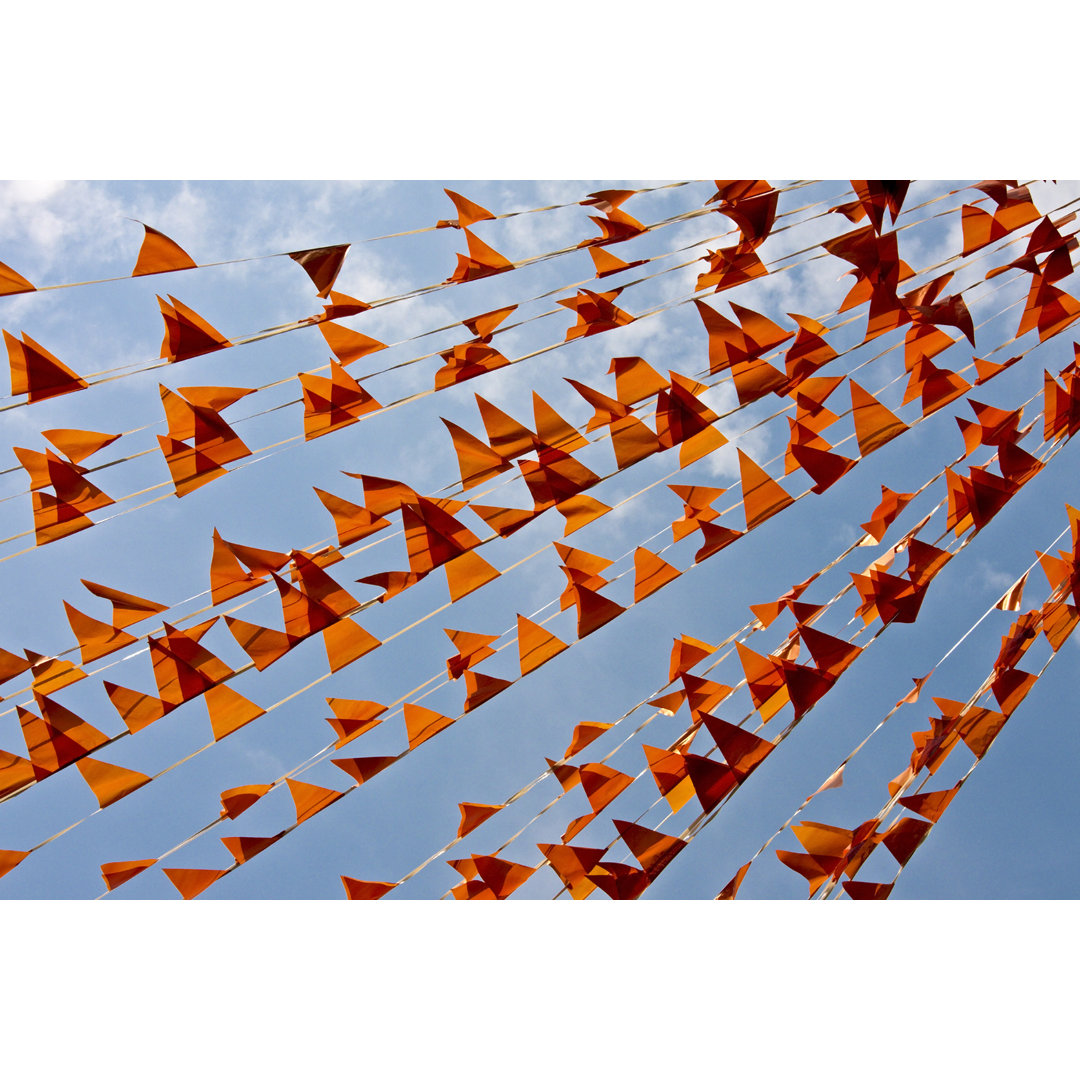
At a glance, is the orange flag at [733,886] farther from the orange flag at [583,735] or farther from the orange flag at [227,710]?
the orange flag at [227,710]

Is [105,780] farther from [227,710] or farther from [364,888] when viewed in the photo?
[364,888]

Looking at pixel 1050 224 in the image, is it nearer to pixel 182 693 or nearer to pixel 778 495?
pixel 778 495

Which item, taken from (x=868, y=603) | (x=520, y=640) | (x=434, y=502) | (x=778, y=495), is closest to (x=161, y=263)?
(x=434, y=502)

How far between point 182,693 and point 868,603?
2.20m

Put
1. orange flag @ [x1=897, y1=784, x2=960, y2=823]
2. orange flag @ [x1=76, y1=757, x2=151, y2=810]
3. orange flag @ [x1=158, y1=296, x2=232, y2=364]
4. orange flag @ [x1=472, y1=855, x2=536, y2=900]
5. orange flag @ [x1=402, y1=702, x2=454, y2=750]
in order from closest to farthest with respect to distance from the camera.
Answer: orange flag @ [x1=158, y1=296, x2=232, y2=364] < orange flag @ [x1=76, y1=757, x2=151, y2=810] < orange flag @ [x1=402, y1=702, x2=454, y2=750] < orange flag @ [x1=472, y1=855, x2=536, y2=900] < orange flag @ [x1=897, y1=784, x2=960, y2=823]

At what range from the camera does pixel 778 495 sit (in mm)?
2754

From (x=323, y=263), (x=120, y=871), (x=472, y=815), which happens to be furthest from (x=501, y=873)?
(x=323, y=263)

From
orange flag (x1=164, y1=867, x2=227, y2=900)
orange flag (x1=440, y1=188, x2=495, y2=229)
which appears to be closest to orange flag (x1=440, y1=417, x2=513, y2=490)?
orange flag (x1=440, y1=188, x2=495, y2=229)

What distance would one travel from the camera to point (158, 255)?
2.28m

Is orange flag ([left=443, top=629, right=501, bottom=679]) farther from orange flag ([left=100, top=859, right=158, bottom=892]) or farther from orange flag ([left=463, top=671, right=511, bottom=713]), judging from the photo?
orange flag ([left=100, top=859, right=158, bottom=892])

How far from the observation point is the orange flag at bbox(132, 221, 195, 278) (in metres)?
2.25

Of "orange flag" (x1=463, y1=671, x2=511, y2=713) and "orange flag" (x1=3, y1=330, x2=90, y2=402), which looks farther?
"orange flag" (x1=463, y1=671, x2=511, y2=713)

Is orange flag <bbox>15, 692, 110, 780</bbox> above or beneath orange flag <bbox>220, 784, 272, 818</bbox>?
above

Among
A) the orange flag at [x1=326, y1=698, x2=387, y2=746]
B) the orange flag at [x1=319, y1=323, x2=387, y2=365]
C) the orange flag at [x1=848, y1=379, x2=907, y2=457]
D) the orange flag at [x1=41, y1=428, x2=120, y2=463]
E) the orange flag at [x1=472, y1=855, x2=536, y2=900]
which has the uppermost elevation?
the orange flag at [x1=319, y1=323, x2=387, y2=365]
